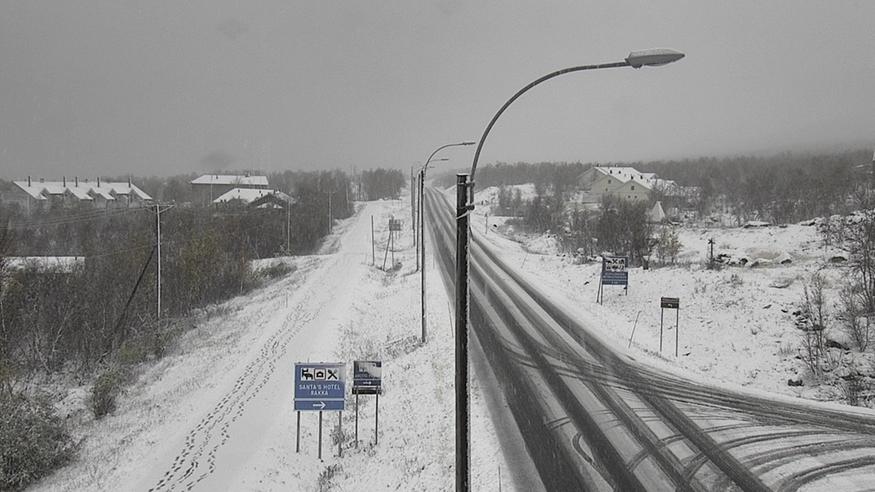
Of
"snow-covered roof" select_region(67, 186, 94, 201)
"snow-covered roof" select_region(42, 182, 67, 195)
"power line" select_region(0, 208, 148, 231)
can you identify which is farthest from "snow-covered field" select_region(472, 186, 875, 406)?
"snow-covered roof" select_region(42, 182, 67, 195)

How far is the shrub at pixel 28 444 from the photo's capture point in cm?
1509

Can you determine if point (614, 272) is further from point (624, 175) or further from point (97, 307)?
point (624, 175)

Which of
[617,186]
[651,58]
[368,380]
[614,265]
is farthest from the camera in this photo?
[617,186]

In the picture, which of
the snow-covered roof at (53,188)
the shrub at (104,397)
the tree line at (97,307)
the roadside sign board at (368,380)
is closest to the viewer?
the roadside sign board at (368,380)

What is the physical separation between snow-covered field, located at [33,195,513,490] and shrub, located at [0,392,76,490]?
1.88 feet

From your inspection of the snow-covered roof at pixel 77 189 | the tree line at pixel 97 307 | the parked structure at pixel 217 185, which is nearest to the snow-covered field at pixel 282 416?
the tree line at pixel 97 307

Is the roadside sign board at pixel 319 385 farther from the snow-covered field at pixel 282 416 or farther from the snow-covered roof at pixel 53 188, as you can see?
the snow-covered roof at pixel 53 188

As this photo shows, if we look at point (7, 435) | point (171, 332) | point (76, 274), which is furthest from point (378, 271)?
point (7, 435)

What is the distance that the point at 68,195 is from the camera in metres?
113

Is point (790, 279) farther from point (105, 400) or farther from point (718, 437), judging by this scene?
point (105, 400)

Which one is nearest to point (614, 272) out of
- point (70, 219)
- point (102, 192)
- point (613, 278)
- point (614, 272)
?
point (614, 272)

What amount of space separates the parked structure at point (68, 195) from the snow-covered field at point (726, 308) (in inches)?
3964

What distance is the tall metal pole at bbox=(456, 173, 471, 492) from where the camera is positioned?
7.89 metres

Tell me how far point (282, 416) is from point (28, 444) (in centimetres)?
683
